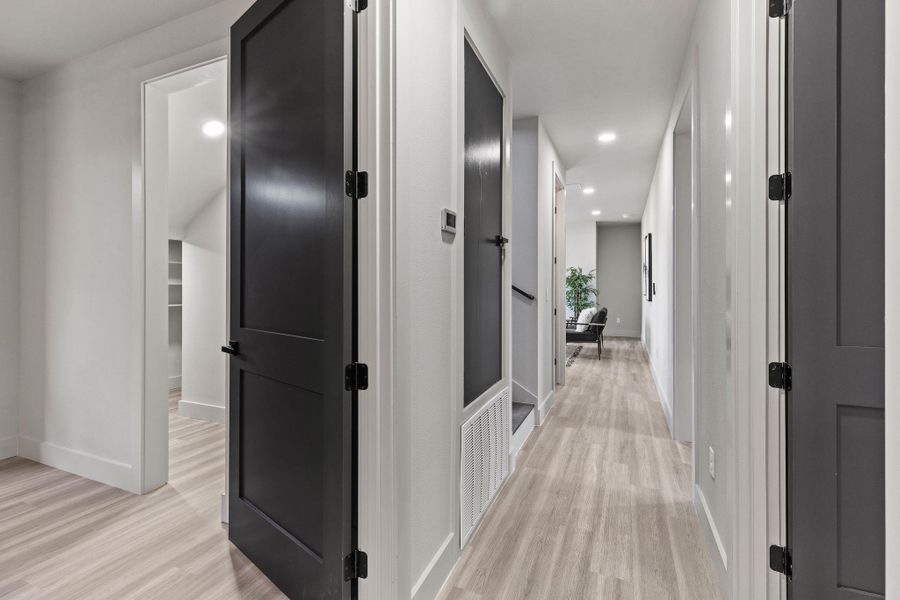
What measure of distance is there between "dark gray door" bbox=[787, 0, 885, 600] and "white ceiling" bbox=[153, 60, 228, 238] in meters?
2.41

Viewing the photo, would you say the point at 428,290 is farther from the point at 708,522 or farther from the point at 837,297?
the point at 708,522

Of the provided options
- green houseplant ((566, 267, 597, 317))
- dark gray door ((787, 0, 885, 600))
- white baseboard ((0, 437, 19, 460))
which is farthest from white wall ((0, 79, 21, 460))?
green houseplant ((566, 267, 597, 317))

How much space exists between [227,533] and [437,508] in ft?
3.58

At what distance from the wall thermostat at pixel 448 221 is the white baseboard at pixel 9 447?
3.43 metres

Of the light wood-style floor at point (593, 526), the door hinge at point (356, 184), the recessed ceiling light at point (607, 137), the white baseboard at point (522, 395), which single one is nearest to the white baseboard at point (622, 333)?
the recessed ceiling light at point (607, 137)

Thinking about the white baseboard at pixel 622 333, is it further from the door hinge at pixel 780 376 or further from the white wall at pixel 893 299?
the white wall at pixel 893 299

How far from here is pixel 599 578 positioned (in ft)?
5.98

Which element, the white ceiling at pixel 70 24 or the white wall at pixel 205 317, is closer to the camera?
the white ceiling at pixel 70 24

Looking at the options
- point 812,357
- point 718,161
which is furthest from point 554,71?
point 812,357

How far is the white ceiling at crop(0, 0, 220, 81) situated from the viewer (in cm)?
223

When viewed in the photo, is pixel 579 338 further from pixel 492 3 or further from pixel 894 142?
pixel 894 142

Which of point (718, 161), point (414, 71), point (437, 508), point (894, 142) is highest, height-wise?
point (414, 71)

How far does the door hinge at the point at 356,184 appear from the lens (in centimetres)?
141

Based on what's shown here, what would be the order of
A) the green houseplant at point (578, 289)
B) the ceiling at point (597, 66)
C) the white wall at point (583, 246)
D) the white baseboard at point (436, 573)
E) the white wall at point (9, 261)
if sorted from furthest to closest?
the white wall at point (583, 246), the green houseplant at point (578, 289), the white wall at point (9, 261), the ceiling at point (597, 66), the white baseboard at point (436, 573)
